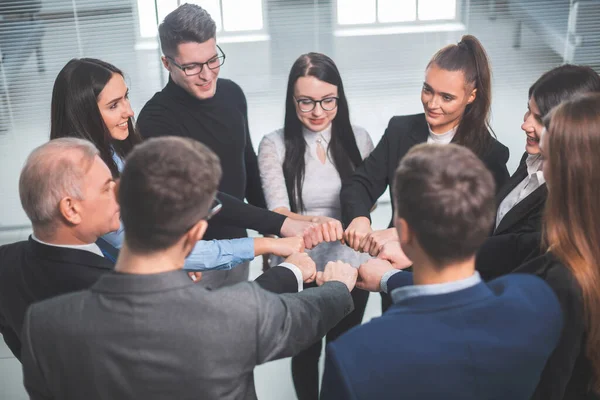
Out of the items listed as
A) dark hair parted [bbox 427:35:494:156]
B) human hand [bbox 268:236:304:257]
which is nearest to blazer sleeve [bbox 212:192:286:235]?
human hand [bbox 268:236:304:257]

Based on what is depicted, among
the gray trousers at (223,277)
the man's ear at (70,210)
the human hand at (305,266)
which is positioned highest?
the man's ear at (70,210)

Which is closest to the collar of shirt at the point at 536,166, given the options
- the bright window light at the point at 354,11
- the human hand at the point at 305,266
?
the human hand at the point at 305,266

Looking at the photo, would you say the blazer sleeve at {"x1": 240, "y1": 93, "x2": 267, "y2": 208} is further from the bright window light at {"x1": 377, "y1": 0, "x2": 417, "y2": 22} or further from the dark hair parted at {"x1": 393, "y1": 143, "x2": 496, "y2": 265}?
the bright window light at {"x1": 377, "y1": 0, "x2": 417, "y2": 22}

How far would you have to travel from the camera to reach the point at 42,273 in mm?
1493

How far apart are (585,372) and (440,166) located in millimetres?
716

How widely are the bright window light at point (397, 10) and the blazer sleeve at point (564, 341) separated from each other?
335 centimetres

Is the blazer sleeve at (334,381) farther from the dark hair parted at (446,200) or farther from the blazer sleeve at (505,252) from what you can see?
the blazer sleeve at (505,252)

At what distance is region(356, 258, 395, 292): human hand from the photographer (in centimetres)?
187

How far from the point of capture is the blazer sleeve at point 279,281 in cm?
168

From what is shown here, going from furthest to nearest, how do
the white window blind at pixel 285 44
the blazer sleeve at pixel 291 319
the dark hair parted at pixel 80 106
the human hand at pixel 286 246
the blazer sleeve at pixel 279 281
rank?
1. the white window blind at pixel 285 44
2. the human hand at pixel 286 246
3. the dark hair parted at pixel 80 106
4. the blazer sleeve at pixel 279 281
5. the blazer sleeve at pixel 291 319

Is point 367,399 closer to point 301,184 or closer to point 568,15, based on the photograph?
point 301,184

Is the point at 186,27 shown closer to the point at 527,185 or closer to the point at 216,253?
the point at 216,253

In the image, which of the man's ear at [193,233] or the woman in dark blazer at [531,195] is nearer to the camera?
the man's ear at [193,233]

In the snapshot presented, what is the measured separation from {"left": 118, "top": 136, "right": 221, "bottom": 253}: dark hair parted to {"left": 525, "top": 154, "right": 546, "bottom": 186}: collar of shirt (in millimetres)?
1119
